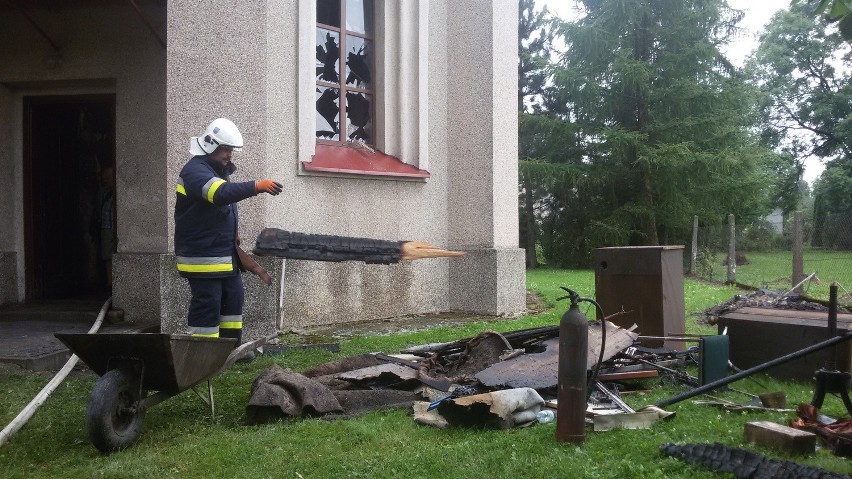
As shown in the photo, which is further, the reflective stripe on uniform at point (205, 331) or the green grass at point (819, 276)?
the green grass at point (819, 276)

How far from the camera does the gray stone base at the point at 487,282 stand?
1051 centimetres

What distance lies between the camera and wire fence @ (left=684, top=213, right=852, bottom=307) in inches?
521

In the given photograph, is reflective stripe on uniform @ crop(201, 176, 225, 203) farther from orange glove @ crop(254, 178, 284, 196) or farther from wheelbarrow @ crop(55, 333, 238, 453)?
wheelbarrow @ crop(55, 333, 238, 453)

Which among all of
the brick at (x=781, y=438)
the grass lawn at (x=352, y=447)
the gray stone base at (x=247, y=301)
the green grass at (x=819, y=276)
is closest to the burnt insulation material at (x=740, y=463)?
the grass lawn at (x=352, y=447)

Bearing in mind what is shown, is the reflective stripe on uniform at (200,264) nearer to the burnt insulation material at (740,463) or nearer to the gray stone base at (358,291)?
the gray stone base at (358,291)

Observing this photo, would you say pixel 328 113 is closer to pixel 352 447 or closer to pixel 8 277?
pixel 8 277

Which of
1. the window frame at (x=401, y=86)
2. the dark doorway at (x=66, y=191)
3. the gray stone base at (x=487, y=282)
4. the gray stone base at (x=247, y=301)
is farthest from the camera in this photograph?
the dark doorway at (x=66, y=191)

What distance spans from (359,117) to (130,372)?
630cm

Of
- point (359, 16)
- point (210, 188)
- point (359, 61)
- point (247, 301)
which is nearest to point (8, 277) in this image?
point (247, 301)

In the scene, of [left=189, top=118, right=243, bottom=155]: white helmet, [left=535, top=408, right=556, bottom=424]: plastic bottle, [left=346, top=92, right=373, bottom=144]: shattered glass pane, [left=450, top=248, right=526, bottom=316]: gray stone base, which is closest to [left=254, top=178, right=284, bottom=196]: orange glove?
[left=189, top=118, right=243, bottom=155]: white helmet

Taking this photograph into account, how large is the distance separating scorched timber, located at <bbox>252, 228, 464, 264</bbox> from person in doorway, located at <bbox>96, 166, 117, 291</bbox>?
6.21 meters

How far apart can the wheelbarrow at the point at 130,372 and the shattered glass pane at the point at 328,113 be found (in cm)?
543

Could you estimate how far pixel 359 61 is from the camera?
1027 cm

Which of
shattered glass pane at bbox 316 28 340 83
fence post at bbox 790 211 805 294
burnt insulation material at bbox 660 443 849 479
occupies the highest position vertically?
shattered glass pane at bbox 316 28 340 83
